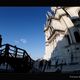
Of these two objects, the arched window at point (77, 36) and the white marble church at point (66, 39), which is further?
the arched window at point (77, 36)

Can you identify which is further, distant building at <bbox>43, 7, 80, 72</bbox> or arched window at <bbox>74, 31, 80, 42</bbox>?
arched window at <bbox>74, 31, 80, 42</bbox>

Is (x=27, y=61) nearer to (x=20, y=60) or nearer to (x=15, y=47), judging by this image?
(x=20, y=60)

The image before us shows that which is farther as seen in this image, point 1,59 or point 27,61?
point 27,61

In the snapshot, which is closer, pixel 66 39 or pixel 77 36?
pixel 77 36

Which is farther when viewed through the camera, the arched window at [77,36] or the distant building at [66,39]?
the arched window at [77,36]

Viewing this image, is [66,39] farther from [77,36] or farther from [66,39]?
[77,36]

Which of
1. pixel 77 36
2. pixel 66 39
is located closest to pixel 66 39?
pixel 66 39

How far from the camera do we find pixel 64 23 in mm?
41656

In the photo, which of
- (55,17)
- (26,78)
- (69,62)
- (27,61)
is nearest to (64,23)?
(55,17)

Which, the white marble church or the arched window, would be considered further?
the arched window

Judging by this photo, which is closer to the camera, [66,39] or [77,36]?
[77,36]

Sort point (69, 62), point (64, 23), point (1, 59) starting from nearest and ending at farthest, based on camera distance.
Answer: point (1, 59) → point (69, 62) → point (64, 23)
